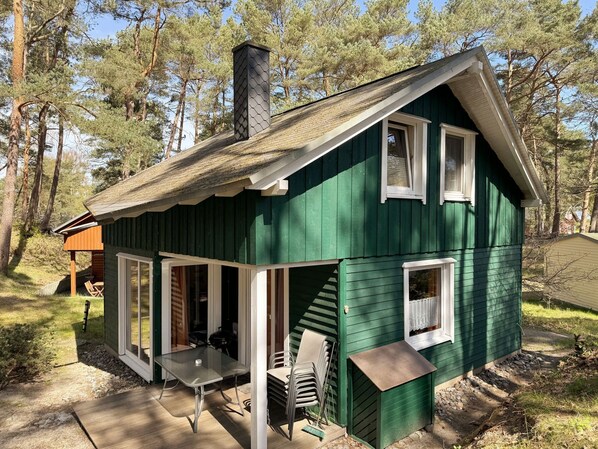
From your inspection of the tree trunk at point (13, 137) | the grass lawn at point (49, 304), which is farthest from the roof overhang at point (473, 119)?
the tree trunk at point (13, 137)

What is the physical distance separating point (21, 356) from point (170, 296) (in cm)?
327

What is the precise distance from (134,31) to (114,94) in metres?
3.46

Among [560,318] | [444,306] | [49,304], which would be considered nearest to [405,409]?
[444,306]

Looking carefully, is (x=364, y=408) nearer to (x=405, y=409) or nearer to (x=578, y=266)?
(x=405, y=409)

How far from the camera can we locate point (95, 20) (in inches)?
768

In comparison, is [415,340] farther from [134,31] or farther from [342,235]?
[134,31]

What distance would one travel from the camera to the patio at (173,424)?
4891mm

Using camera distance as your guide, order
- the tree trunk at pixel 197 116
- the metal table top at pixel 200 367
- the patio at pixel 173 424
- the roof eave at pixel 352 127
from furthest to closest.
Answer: the tree trunk at pixel 197 116, the metal table top at pixel 200 367, the patio at pixel 173 424, the roof eave at pixel 352 127

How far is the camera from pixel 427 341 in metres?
6.65

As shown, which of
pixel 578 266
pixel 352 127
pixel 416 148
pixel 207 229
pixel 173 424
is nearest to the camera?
pixel 352 127

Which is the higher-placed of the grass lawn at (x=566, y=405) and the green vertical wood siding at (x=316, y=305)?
the green vertical wood siding at (x=316, y=305)

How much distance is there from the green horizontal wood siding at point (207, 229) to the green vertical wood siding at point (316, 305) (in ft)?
4.58

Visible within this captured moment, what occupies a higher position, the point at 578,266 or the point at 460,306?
the point at 460,306

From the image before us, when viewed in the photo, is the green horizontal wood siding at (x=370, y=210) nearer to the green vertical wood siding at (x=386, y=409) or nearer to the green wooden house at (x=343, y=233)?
the green wooden house at (x=343, y=233)
